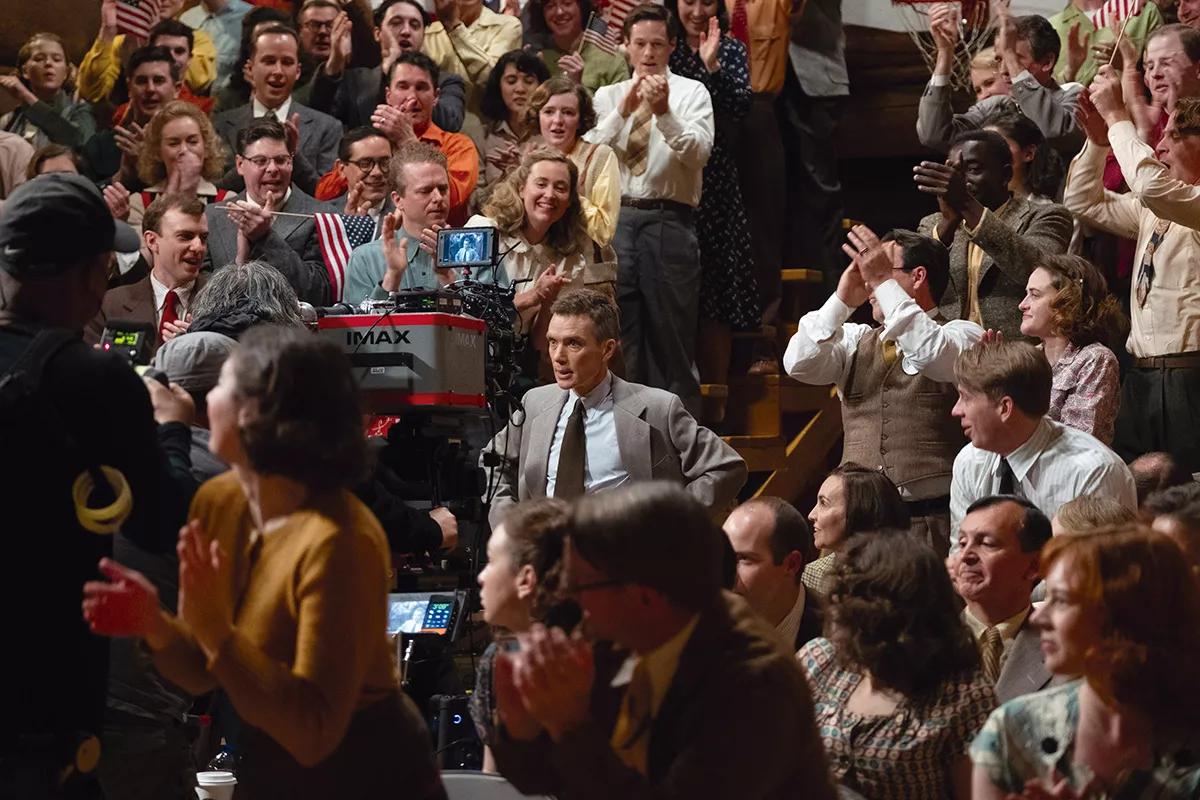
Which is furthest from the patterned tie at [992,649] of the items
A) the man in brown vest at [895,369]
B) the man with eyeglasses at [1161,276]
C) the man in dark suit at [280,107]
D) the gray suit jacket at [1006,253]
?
the man in dark suit at [280,107]

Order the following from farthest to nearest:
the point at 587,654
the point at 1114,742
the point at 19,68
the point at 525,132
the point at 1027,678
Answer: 1. the point at 19,68
2. the point at 525,132
3. the point at 1027,678
4. the point at 1114,742
5. the point at 587,654

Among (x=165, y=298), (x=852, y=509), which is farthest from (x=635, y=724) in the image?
(x=165, y=298)

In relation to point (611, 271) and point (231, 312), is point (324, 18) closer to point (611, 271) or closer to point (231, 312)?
point (611, 271)

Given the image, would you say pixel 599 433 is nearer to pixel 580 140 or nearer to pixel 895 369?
pixel 895 369

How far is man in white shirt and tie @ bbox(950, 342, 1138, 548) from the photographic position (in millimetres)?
4172

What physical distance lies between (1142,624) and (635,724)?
2.20 ft

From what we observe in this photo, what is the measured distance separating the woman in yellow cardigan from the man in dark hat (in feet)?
0.50

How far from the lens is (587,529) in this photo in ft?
6.89

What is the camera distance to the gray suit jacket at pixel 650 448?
4.67 metres

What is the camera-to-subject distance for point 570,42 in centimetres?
758

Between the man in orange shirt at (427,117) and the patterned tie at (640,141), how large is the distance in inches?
24.7

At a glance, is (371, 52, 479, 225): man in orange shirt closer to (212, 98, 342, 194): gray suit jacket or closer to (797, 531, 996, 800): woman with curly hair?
(212, 98, 342, 194): gray suit jacket

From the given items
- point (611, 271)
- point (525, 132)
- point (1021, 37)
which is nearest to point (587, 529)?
point (611, 271)

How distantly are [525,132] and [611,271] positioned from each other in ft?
3.08
